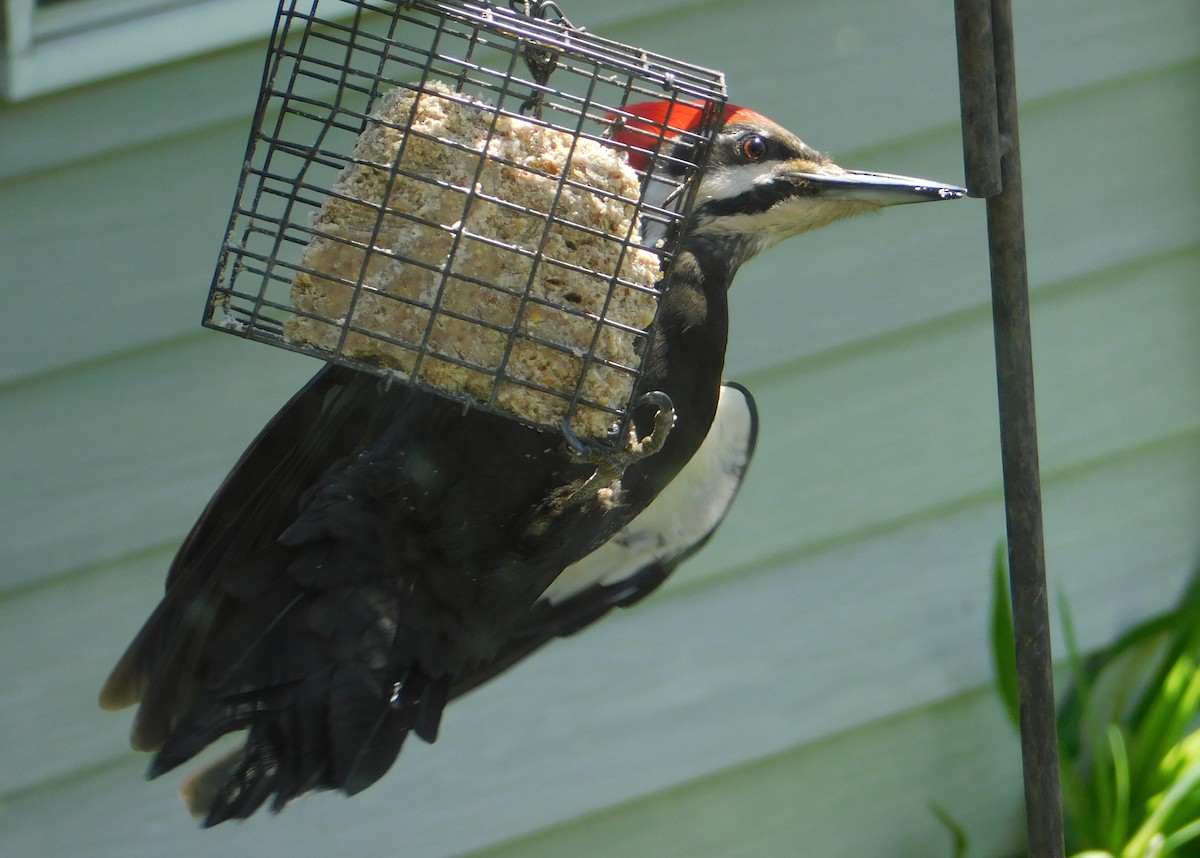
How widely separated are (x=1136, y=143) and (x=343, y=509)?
179cm

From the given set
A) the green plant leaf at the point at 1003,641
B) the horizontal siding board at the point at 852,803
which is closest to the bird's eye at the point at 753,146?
the green plant leaf at the point at 1003,641

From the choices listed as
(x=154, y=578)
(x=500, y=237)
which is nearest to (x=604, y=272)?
(x=500, y=237)

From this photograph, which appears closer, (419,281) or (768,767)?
(419,281)

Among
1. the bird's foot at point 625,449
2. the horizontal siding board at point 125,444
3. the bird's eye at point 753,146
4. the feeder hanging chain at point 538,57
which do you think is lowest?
the horizontal siding board at point 125,444

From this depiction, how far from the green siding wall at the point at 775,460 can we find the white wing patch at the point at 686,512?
21cm

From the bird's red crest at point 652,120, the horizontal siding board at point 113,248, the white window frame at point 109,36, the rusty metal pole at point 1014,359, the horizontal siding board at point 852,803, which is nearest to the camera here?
the rusty metal pole at point 1014,359

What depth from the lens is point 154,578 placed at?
7.02 ft

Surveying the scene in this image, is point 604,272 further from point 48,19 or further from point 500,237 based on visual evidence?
point 48,19

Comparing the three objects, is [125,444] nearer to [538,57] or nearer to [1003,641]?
[538,57]

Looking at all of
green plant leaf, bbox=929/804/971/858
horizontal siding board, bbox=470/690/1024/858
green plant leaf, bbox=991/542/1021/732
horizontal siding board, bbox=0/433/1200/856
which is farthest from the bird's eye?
green plant leaf, bbox=929/804/971/858

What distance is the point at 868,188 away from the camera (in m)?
1.52

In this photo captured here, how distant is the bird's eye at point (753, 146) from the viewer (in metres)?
1.63

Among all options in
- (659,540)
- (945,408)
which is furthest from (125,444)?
(945,408)

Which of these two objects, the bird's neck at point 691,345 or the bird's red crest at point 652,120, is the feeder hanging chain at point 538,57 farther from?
the bird's neck at point 691,345
